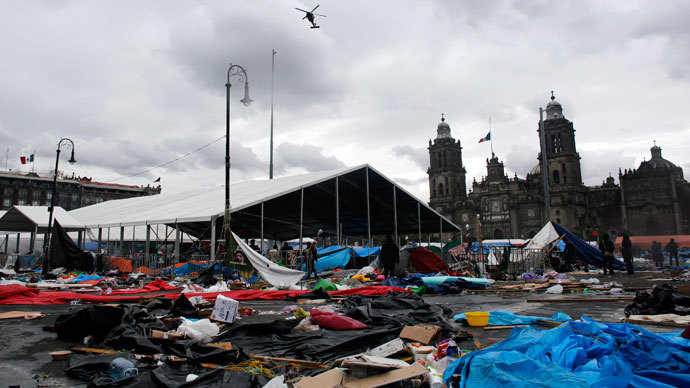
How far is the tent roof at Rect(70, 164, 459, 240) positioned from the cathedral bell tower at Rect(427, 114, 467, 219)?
52.8 meters

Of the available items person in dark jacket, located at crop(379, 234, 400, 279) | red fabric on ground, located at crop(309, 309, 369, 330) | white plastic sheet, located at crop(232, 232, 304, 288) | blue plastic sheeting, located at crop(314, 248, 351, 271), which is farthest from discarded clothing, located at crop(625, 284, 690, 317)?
blue plastic sheeting, located at crop(314, 248, 351, 271)

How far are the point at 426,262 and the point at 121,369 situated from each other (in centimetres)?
1350

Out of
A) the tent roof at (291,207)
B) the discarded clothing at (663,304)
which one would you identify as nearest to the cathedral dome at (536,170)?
the tent roof at (291,207)

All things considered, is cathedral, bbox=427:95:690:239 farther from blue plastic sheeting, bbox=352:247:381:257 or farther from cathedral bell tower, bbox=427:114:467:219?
blue plastic sheeting, bbox=352:247:381:257

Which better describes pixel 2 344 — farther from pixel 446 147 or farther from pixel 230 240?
pixel 446 147

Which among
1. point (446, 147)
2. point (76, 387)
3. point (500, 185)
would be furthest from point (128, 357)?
point (446, 147)

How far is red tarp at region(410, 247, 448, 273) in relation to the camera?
641 inches

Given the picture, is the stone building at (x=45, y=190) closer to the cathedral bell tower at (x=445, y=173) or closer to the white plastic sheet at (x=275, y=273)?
the cathedral bell tower at (x=445, y=173)

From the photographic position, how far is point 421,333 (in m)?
4.84

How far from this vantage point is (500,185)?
7925cm

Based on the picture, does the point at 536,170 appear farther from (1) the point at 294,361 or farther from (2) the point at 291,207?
(1) the point at 294,361

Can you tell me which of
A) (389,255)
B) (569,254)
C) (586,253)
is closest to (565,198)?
(586,253)

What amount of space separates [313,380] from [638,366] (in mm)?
2413

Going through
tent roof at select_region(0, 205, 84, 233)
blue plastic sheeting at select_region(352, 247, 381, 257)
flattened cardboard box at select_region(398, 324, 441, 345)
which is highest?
tent roof at select_region(0, 205, 84, 233)
